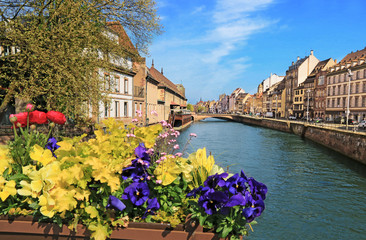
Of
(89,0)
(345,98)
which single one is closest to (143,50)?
(89,0)

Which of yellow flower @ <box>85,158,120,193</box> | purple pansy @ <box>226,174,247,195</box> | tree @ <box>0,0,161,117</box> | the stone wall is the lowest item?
the stone wall

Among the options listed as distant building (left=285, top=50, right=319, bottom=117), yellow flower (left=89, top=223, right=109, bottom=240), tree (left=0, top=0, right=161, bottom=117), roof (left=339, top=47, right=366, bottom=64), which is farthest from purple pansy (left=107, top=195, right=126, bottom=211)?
distant building (left=285, top=50, right=319, bottom=117)

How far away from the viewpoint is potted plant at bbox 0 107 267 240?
6.54 ft

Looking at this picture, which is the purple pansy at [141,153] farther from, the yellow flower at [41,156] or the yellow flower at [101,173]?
the yellow flower at [41,156]

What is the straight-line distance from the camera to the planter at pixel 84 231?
1994mm

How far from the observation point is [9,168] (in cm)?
Answer: 235

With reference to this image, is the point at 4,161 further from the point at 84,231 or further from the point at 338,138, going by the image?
the point at 338,138

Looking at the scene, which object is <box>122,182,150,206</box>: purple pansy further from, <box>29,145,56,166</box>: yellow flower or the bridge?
the bridge

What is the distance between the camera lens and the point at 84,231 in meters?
2.09

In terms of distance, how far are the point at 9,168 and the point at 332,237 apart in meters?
10.5

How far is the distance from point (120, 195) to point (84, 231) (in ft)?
1.30

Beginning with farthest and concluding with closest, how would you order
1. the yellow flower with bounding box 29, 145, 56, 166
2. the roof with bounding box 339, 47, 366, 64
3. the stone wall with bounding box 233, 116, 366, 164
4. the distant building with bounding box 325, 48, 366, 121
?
the roof with bounding box 339, 47, 366, 64 < the distant building with bounding box 325, 48, 366, 121 < the stone wall with bounding box 233, 116, 366, 164 < the yellow flower with bounding box 29, 145, 56, 166

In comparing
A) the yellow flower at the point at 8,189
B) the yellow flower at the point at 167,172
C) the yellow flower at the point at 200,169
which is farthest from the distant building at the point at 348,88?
the yellow flower at the point at 8,189

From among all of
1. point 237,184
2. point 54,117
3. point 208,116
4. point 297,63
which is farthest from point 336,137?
point 208,116
